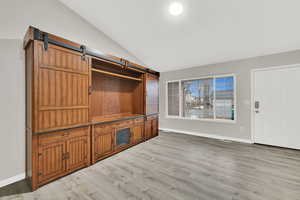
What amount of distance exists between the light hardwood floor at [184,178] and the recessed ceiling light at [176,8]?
3.13 meters

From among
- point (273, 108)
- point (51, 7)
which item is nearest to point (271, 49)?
point (273, 108)

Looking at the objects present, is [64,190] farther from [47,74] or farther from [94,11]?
[94,11]

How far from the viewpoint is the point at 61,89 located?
2.06 meters

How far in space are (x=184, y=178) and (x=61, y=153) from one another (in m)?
2.05

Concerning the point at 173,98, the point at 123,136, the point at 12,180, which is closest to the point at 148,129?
the point at 123,136

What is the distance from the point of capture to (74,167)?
7.32ft

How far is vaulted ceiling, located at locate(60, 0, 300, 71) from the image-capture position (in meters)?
2.44

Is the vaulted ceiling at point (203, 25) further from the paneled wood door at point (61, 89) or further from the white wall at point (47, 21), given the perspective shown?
the paneled wood door at point (61, 89)

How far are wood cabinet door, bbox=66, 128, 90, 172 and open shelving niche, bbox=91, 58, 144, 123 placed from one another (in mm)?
556

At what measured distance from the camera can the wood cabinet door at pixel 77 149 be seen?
217cm

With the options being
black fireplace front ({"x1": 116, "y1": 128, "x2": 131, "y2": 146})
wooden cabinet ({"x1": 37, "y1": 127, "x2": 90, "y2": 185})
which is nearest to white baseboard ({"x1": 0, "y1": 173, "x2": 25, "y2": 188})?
wooden cabinet ({"x1": 37, "y1": 127, "x2": 90, "y2": 185})

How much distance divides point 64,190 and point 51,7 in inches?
130

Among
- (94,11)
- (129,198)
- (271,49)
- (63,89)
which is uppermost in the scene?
(94,11)

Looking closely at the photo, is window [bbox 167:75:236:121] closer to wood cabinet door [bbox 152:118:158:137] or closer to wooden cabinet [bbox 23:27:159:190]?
wood cabinet door [bbox 152:118:158:137]
